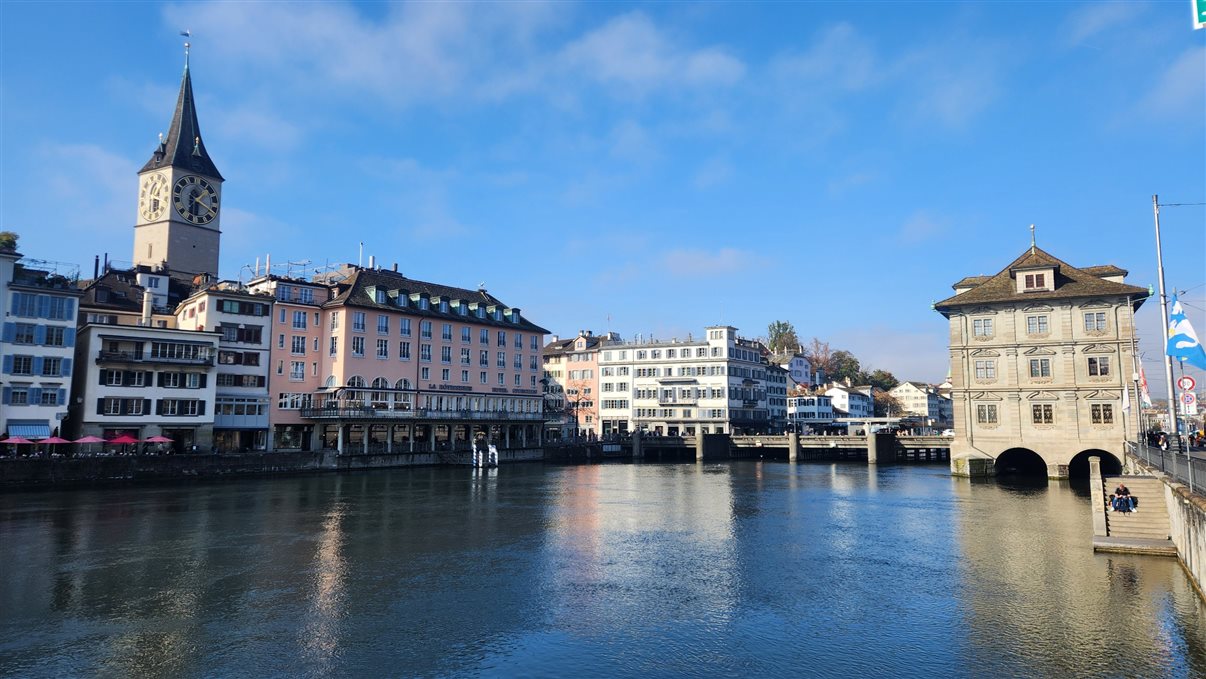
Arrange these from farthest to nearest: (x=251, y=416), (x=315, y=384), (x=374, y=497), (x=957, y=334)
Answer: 1. (x=315, y=384)
2. (x=251, y=416)
3. (x=957, y=334)
4. (x=374, y=497)

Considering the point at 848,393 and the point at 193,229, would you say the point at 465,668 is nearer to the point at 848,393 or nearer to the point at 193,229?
the point at 193,229

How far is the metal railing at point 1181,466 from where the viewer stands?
73.3 ft

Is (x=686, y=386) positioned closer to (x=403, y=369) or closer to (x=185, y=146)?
(x=403, y=369)

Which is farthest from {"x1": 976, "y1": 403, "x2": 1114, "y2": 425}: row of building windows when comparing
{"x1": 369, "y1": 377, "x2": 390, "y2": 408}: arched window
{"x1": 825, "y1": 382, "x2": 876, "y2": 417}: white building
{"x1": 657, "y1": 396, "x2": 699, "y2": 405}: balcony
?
{"x1": 825, "y1": 382, "x2": 876, "y2": 417}: white building

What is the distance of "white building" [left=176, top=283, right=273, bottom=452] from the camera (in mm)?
71625

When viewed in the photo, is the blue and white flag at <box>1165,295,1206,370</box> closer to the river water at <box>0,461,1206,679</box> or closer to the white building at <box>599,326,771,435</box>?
the river water at <box>0,461,1206,679</box>

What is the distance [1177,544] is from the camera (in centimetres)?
2684

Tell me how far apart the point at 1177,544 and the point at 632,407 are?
10044 centimetres

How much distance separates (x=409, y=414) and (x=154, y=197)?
45233 millimetres

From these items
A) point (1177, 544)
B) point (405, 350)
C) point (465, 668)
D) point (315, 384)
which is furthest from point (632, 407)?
point (465, 668)

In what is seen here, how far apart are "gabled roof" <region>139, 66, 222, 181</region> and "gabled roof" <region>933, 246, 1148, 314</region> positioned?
3420 inches

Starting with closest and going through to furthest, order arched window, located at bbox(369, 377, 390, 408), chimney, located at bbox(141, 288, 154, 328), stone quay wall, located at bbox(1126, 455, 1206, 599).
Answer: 1. stone quay wall, located at bbox(1126, 455, 1206, 599)
2. chimney, located at bbox(141, 288, 154, 328)
3. arched window, located at bbox(369, 377, 390, 408)

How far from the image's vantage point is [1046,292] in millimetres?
61625

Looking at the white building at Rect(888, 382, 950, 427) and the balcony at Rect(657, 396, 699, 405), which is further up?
the white building at Rect(888, 382, 950, 427)
